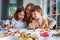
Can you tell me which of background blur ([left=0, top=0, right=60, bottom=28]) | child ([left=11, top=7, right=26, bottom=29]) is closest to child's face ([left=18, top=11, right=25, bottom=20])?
child ([left=11, top=7, right=26, bottom=29])

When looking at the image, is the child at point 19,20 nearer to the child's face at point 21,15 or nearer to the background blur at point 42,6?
the child's face at point 21,15

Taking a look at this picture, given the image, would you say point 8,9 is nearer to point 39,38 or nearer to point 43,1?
point 43,1

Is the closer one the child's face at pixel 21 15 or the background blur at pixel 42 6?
the child's face at pixel 21 15

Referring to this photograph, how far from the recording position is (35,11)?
4.08 ft

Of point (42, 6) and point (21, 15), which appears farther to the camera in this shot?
point (42, 6)

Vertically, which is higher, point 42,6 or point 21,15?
point 42,6

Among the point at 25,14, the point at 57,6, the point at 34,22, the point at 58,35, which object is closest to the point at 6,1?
the point at 57,6

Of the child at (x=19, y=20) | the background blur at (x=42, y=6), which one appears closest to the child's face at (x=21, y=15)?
the child at (x=19, y=20)

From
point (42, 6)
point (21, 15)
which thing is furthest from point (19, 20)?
point (42, 6)

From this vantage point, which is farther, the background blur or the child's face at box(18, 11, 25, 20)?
the background blur

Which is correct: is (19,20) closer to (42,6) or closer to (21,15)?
(21,15)

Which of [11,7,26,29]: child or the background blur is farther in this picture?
the background blur

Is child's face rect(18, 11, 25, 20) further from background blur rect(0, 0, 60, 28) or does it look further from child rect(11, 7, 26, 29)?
background blur rect(0, 0, 60, 28)

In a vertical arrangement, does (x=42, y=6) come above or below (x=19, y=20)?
above
